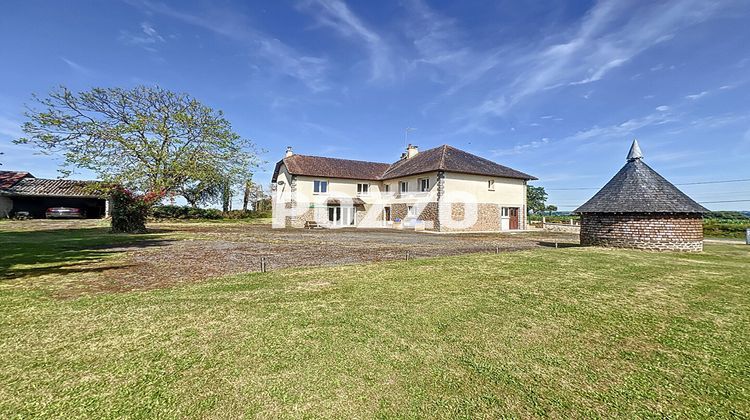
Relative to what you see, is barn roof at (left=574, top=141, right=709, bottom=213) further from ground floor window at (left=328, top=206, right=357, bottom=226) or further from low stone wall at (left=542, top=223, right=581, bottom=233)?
ground floor window at (left=328, top=206, right=357, bottom=226)

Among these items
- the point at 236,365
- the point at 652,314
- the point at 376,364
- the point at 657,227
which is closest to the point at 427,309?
the point at 376,364

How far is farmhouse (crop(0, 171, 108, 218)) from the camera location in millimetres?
27062

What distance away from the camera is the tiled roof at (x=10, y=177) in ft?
90.2

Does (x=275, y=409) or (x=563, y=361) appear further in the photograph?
(x=563, y=361)

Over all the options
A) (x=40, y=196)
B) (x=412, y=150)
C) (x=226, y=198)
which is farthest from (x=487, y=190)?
(x=40, y=196)

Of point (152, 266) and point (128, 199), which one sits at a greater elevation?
point (128, 199)

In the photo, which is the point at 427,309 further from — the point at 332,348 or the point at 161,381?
the point at 161,381

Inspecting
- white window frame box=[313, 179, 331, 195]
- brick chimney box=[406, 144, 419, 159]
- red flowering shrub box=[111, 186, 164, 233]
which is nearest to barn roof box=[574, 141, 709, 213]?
brick chimney box=[406, 144, 419, 159]

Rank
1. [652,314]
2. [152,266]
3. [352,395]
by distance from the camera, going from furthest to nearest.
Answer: [152,266]
[652,314]
[352,395]

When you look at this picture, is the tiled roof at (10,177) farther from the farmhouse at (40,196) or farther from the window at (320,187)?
the window at (320,187)

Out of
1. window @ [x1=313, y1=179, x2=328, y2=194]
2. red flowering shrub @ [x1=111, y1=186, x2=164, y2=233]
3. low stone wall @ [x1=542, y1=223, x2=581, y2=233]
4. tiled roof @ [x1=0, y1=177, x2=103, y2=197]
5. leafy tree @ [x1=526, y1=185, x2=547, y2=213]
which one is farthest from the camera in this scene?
leafy tree @ [x1=526, y1=185, x2=547, y2=213]

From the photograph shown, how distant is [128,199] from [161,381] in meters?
18.7

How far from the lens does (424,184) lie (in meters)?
25.4

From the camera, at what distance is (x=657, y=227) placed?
11.4m
